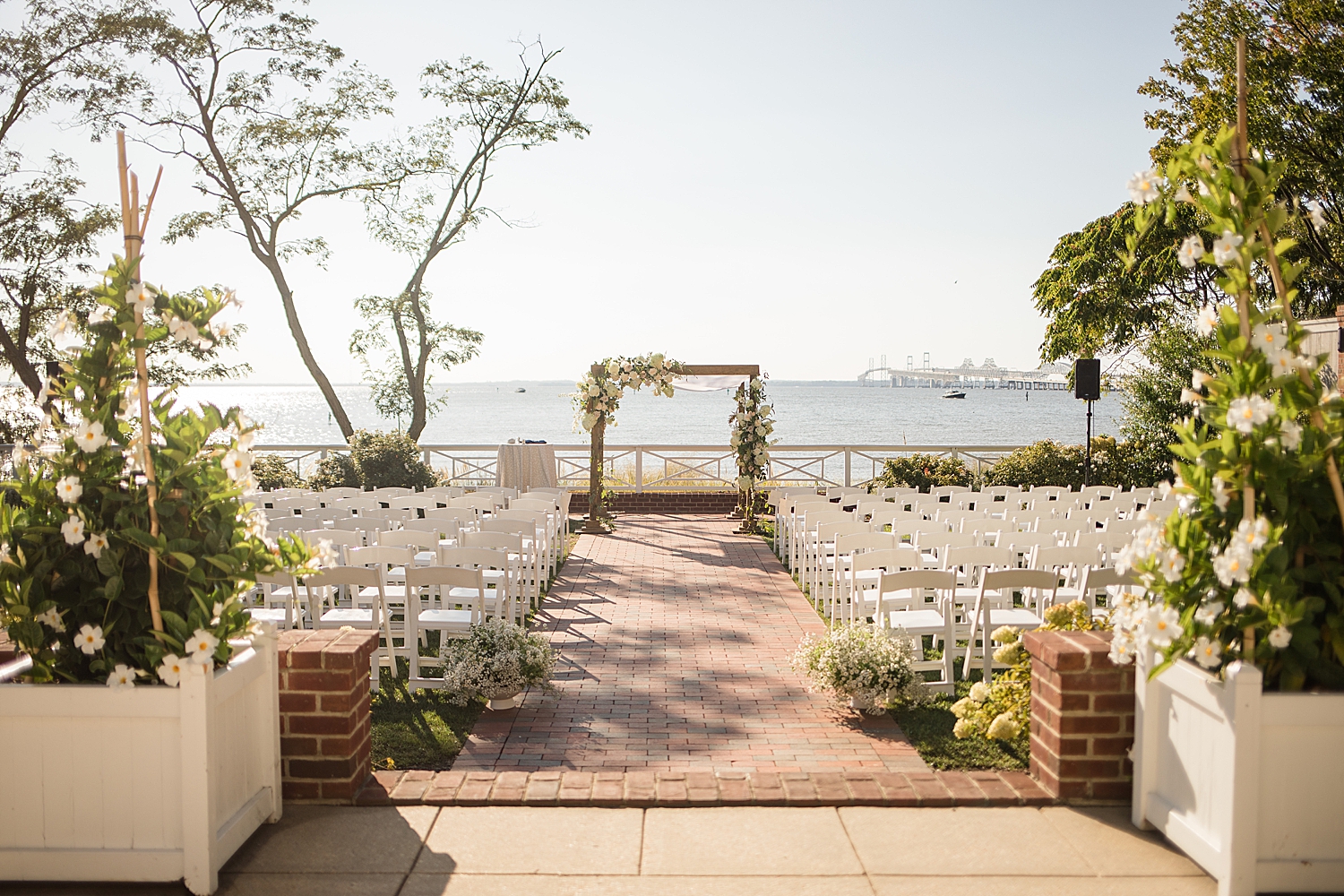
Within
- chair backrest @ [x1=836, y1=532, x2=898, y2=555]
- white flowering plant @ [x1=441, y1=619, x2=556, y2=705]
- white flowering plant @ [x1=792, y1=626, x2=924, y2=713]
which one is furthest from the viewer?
chair backrest @ [x1=836, y1=532, x2=898, y2=555]

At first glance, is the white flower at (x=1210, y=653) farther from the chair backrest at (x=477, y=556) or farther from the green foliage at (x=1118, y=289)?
the green foliage at (x=1118, y=289)

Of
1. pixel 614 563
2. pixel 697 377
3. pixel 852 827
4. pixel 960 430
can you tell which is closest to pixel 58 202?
pixel 697 377

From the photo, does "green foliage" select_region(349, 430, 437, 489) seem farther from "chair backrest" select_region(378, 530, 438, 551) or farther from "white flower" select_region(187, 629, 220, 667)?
"white flower" select_region(187, 629, 220, 667)

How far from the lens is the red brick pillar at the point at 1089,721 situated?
12.8 ft

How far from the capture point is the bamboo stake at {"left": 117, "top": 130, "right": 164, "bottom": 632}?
3297 millimetres

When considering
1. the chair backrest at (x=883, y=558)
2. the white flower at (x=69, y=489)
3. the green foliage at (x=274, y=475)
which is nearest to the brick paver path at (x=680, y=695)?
the chair backrest at (x=883, y=558)

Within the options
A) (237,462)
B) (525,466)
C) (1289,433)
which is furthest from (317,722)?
(525,466)

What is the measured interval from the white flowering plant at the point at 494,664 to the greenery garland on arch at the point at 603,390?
9321 mm

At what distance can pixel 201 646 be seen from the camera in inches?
126

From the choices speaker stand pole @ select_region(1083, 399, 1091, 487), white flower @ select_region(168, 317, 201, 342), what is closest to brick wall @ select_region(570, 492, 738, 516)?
speaker stand pole @ select_region(1083, 399, 1091, 487)

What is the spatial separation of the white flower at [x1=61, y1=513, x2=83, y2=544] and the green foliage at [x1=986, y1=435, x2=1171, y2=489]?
15.8 m

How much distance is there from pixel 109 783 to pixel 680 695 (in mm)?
3651

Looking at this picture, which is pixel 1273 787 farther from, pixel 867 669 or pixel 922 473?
pixel 922 473

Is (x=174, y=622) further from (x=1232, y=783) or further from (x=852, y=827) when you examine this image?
(x=1232, y=783)
